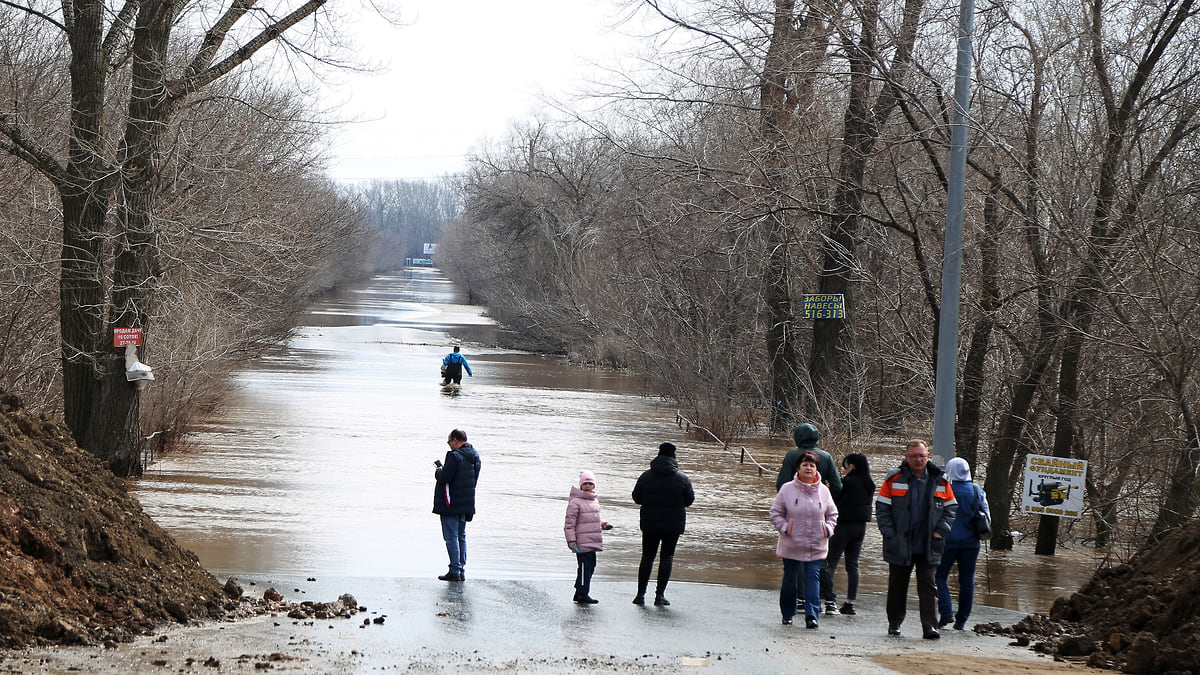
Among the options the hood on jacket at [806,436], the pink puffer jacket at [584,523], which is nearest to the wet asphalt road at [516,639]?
the pink puffer jacket at [584,523]

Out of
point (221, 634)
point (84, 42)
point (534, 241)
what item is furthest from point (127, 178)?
point (534, 241)

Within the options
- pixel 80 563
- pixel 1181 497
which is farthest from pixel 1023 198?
pixel 80 563

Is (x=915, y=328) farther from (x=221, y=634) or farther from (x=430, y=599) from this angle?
(x=221, y=634)

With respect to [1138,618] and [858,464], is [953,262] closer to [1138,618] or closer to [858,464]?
[858,464]

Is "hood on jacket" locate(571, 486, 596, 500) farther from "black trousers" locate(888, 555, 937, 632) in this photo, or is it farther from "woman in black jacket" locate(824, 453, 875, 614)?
"black trousers" locate(888, 555, 937, 632)

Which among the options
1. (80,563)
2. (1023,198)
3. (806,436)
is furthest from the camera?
(1023,198)

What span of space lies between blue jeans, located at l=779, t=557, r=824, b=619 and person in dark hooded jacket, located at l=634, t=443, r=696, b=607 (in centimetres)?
102

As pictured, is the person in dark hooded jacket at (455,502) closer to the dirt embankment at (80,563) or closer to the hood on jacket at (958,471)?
the dirt embankment at (80,563)

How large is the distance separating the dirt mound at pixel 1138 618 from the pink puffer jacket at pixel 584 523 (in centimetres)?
341

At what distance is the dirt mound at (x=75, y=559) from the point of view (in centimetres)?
823

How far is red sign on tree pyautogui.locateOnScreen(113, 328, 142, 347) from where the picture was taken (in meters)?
18.8

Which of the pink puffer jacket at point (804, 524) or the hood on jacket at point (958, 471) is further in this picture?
the hood on jacket at point (958, 471)

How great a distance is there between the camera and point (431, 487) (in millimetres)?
19781

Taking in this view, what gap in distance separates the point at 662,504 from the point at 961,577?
2506 mm
